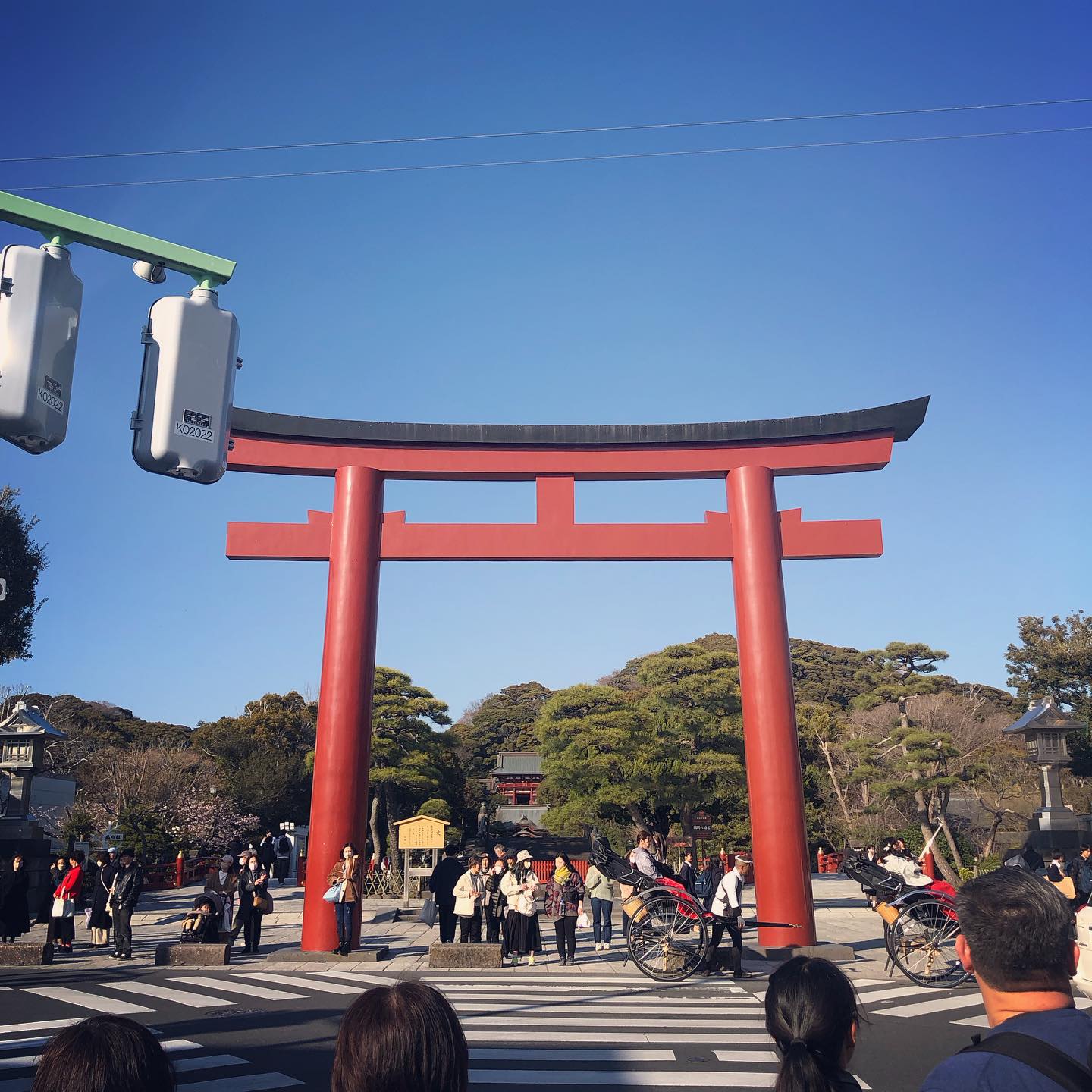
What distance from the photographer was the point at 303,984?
34.1ft

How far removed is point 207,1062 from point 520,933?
6.44m

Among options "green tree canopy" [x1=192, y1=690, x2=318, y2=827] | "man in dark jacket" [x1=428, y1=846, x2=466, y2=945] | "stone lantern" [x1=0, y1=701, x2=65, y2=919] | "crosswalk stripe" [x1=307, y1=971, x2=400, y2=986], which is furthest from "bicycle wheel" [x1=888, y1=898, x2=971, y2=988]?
"green tree canopy" [x1=192, y1=690, x2=318, y2=827]

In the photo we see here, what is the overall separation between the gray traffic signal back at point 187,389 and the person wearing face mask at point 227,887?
445 inches

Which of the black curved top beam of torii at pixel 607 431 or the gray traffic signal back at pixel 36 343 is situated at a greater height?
the black curved top beam of torii at pixel 607 431

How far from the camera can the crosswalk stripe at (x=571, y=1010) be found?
341 inches

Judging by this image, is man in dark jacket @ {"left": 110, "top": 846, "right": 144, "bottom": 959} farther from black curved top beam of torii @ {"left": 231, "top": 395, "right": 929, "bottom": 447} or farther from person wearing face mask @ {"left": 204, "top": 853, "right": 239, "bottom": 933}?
black curved top beam of torii @ {"left": 231, "top": 395, "right": 929, "bottom": 447}

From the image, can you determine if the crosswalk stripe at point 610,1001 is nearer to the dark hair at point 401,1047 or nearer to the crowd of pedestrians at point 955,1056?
the crowd of pedestrians at point 955,1056

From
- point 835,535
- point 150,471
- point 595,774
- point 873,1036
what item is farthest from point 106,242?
point 595,774

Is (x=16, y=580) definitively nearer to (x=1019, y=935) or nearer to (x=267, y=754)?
Result: (x=267, y=754)

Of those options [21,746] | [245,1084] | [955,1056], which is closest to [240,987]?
[245,1084]

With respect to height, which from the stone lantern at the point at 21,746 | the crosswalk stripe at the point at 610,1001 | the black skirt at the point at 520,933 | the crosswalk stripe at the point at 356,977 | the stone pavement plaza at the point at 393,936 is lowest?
the stone pavement plaza at the point at 393,936

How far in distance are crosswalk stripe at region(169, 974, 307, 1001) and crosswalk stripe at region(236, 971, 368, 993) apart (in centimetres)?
28

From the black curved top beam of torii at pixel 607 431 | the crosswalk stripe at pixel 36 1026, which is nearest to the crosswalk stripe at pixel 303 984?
the crosswalk stripe at pixel 36 1026

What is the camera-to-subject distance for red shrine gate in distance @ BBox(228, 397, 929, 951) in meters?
12.9
